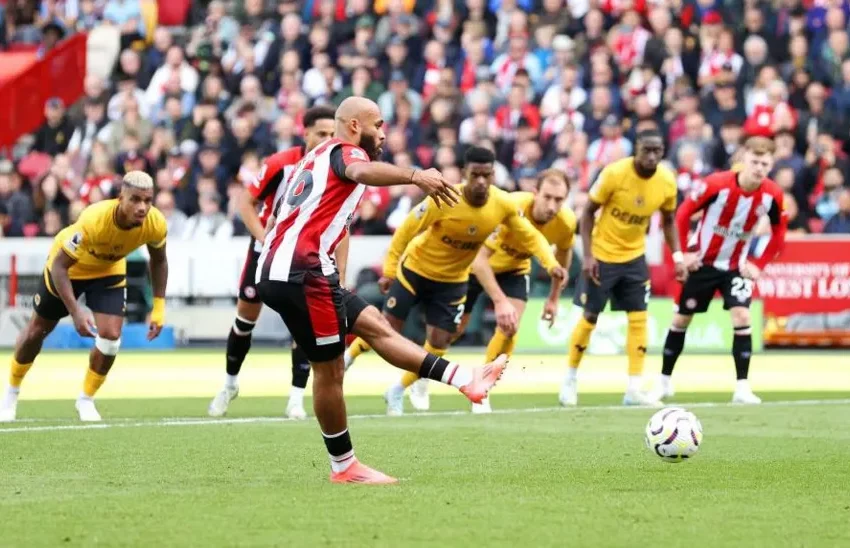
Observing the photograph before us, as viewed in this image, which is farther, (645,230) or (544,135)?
(544,135)

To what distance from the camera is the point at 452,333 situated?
15.0 metres

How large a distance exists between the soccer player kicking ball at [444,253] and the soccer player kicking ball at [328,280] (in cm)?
495

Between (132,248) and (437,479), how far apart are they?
16.5ft

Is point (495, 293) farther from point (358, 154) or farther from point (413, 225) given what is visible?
point (358, 154)

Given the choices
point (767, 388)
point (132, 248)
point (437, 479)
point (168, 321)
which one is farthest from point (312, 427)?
point (168, 321)

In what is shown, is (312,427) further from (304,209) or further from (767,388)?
(767,388)

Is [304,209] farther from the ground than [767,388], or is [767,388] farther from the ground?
[304,209]

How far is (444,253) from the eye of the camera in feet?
48.0

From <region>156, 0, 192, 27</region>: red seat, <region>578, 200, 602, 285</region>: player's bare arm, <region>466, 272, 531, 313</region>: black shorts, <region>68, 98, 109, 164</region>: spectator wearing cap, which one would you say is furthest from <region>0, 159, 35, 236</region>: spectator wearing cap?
<region>578, 200, 602, 285</region>: player's bare arm

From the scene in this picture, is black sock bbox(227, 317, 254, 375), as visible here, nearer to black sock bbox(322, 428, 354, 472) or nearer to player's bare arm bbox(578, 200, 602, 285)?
player's bare arm bbox(578, 200, 602, 285)

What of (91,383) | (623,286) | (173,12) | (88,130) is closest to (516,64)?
(88,130)

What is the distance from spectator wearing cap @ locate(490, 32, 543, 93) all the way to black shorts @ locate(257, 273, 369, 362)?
63.6ft

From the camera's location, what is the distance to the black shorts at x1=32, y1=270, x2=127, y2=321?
43.5 feet

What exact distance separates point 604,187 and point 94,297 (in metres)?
5.11
